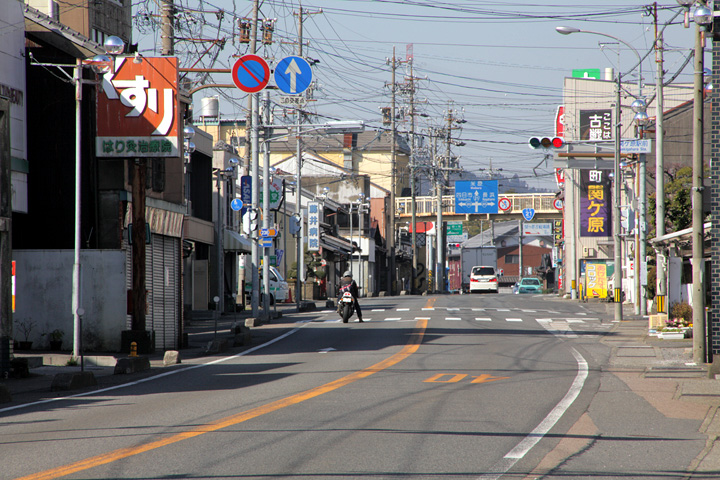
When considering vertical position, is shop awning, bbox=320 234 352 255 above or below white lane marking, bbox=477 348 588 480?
above

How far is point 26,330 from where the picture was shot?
19609 millimetres

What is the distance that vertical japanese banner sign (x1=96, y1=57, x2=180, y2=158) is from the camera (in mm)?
19359

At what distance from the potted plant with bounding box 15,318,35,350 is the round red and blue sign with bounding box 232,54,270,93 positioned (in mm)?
8680

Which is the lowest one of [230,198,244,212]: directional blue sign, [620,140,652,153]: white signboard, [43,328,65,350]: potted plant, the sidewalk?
the sidewalk

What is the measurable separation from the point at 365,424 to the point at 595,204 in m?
45.0

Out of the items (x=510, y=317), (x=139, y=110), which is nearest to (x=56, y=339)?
(x=139, y=110)

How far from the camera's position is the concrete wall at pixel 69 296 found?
64.0 ft

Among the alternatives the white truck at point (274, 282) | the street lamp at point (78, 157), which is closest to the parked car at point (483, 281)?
the white truck at point (274, 282)

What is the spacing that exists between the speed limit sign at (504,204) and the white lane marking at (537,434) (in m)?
53.2

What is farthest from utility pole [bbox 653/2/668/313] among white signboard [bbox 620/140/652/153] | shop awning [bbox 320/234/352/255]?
shop awning [bbox 320/234/352/255]

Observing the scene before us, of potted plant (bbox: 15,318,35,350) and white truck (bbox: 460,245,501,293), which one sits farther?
white truck (bbox: 460,245,501,293)

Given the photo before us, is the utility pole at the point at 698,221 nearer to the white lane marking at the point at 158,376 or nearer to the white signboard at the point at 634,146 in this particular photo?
the white lane marking at the point at 158,376

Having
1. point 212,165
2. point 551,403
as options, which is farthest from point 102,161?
point 212,165

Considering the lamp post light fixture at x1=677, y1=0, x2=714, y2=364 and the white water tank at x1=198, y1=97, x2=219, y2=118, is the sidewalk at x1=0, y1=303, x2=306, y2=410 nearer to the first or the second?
the lamp post light fixture at x1=677, y1=0, x2=714, y2=364
